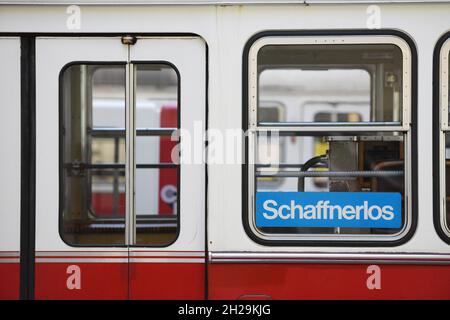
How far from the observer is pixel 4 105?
3379 millimetres

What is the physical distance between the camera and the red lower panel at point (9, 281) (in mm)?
3371

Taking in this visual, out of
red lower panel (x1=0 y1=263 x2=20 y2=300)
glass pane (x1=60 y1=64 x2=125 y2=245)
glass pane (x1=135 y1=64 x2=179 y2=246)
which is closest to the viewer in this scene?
red lower panel (x1=0 y1=263 x2=20 y2=300)

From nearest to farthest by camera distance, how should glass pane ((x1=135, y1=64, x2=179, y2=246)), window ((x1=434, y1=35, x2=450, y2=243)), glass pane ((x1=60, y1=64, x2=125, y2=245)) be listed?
window ((x1=434, y1=35, x2=450, y2=243)) < glass pane ((x1=60, y1=64, x2=125, y2=245)) < glass pane ((x1=135, y1=64, x2=179, y2=246))

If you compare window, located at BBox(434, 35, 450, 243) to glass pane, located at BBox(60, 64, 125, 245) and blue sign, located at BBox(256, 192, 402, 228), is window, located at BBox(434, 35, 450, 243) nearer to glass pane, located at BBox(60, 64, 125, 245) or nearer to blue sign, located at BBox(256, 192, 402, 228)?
blue sign, located at BBox(256, 192, 402, 228)

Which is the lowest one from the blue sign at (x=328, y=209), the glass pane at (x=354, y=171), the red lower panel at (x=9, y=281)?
the red lower panel at (x=9, y=281)

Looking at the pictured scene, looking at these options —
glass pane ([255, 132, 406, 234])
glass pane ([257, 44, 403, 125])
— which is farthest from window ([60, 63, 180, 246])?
glass pane ([257, 44, 403, 125])

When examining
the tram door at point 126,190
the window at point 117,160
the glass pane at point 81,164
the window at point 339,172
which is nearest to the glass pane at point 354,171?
the window at point 339,172

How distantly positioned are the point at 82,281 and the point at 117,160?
4109 mm

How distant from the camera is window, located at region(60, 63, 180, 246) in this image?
3455 mm

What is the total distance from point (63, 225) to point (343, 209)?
1.63 metres

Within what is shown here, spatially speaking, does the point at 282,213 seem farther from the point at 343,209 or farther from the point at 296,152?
the point at 296,152

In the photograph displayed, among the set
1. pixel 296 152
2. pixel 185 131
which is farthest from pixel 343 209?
pixel 296 152

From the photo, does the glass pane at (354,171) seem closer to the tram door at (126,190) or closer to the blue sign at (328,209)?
the blue sign at (328,209)

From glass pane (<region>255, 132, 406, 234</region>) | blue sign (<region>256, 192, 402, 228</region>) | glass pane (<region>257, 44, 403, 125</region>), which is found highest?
glass pane (<region>257, 44, 403, 125</region>)
